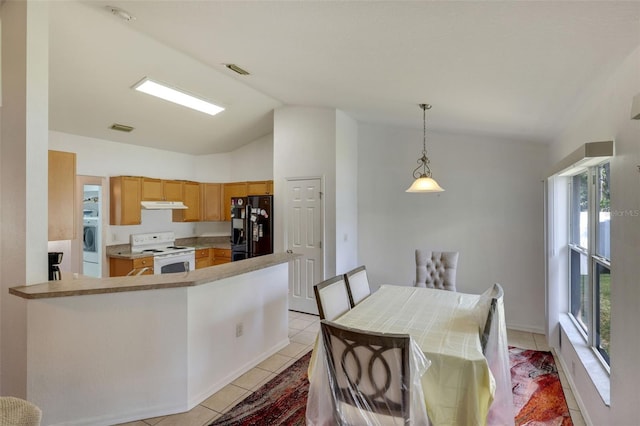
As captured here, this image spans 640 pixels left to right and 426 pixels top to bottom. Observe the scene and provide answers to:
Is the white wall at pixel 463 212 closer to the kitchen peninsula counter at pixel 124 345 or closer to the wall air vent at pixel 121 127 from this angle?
the kitchen peninsula counter at pixel 124 345

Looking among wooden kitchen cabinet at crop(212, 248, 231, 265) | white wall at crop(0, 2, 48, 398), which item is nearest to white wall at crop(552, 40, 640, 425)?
white wall at crop(0, 2, 48, 398)

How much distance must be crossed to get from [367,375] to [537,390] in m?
2.01

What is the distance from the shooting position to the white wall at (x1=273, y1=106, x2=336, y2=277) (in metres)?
4.35

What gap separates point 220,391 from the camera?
8.46 ft

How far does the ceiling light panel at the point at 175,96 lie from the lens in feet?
11.5

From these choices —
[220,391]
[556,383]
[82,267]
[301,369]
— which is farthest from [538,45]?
[82,267]

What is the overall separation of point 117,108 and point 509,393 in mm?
4895

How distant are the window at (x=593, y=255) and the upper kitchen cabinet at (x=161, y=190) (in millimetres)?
5593

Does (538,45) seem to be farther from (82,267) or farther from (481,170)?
(82,267)

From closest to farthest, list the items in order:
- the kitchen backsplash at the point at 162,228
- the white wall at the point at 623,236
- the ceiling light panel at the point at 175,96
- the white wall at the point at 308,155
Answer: the white wall at the point at 623,236, the ceiling light panel at the point at 175,96, the white wall at the point at 308,155, the kitchen backsplash at the point at 162,228

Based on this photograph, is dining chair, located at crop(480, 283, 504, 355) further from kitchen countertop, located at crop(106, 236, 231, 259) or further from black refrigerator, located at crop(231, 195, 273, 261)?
kitchen countertop, located at crop(106, 236, 231, 259)

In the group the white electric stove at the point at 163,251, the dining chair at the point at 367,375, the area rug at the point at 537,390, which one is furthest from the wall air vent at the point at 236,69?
the area rug at the point at 537,390

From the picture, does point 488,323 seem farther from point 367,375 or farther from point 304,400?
point 304,400

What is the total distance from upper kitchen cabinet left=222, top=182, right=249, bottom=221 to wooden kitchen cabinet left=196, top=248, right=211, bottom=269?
74cm
